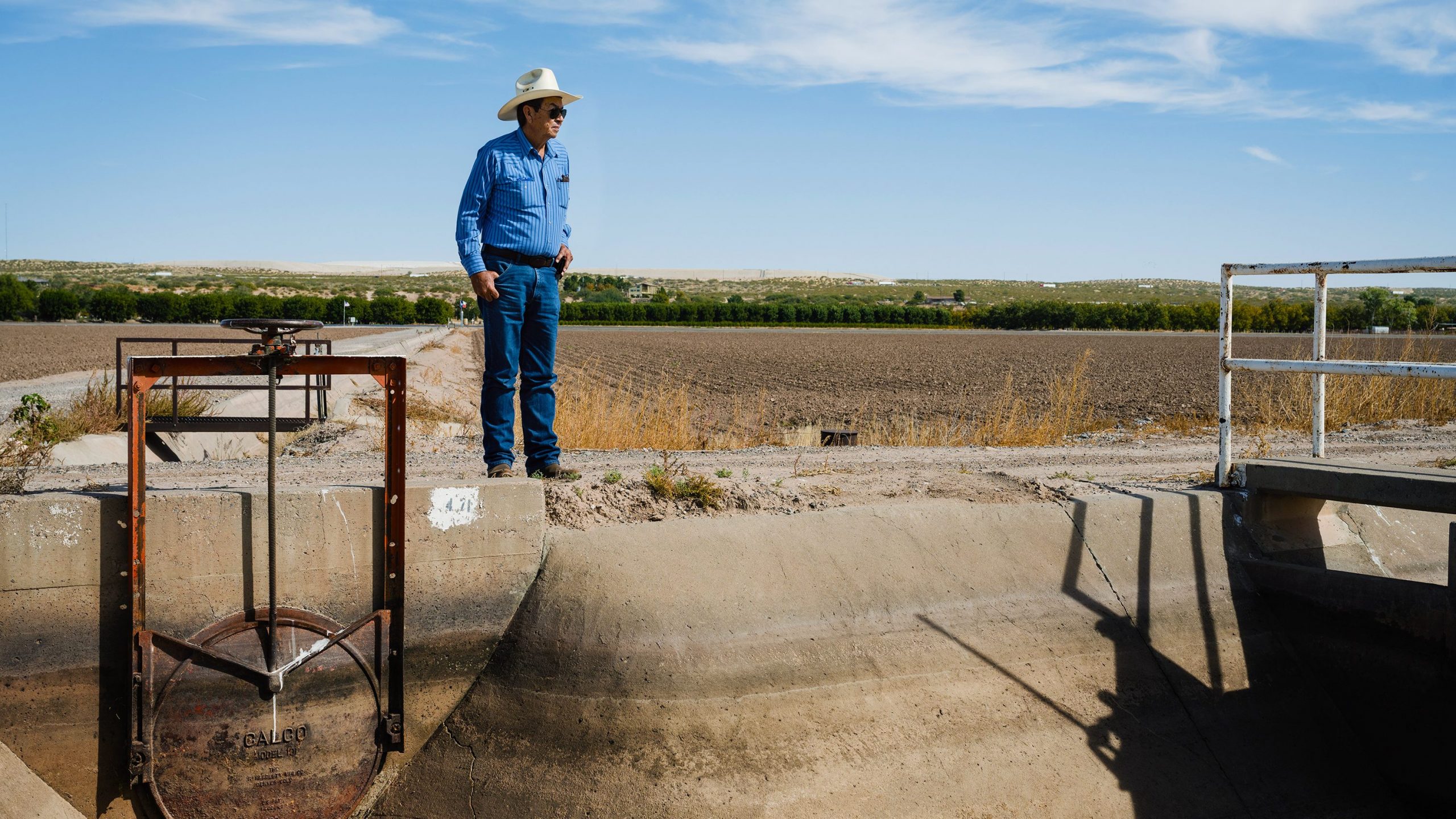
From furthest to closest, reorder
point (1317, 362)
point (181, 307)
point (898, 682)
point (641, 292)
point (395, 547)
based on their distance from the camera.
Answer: point (641, 292), point (181, 307), point (1317, 362), point (898, 682), point (395, 547)

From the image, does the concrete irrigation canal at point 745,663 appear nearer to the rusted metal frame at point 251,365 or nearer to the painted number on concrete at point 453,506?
the painted number on concrete at point 453,506

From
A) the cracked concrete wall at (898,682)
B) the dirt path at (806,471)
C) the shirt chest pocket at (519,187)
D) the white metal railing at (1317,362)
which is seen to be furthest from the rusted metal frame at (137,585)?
the white metal railing at (1317,362)

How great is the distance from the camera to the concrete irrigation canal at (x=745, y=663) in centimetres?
474

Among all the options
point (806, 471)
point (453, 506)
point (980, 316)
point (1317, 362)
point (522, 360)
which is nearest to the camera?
point (453, 506)

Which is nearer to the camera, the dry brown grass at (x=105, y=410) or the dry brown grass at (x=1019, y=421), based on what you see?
the dry brown grass at (x=1019, y=421)

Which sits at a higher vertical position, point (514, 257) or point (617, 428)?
point (514, 257)

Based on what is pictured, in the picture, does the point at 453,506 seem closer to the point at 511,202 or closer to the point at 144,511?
the point at 144,511

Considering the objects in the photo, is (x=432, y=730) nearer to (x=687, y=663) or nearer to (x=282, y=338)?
(x=687, y=663)

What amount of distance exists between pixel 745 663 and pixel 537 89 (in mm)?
3329

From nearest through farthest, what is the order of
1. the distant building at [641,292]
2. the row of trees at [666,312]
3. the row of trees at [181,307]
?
the row of trees at [181,307], the row of trees at [666,312], the distant building at [641,292]

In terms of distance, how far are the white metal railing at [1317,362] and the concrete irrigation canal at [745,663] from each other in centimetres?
36

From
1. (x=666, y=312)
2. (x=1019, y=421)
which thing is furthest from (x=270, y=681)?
(x=666, y=312)

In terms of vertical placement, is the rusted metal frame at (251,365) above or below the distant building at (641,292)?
below

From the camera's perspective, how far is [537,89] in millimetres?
5961
